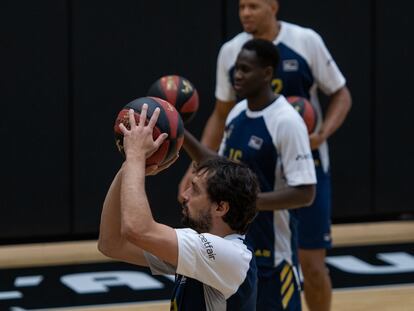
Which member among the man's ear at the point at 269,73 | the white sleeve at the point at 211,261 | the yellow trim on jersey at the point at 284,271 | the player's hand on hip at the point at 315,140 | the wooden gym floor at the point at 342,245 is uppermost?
the man's ear at the point at 269,73

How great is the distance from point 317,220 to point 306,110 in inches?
27.1

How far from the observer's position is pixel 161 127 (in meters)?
3.21

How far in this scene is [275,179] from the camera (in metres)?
4.87

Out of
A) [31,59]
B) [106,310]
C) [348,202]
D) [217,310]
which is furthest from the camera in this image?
[348,202]

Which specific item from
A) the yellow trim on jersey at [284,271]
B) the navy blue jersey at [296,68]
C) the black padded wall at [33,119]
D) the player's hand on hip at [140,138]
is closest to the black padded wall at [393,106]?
the black padded wall at [33,119]

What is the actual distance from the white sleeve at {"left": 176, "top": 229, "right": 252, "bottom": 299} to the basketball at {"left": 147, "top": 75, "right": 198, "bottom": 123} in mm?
2017

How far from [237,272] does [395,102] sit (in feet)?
19.9

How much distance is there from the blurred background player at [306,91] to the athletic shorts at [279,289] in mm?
1054

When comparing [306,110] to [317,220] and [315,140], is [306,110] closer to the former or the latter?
[315,140]

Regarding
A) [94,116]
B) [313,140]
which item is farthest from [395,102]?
[313,140]

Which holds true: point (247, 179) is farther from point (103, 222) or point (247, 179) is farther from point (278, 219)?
point (278, 219)

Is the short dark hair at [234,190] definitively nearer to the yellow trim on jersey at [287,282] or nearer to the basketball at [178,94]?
the yellow trim on jersey at [287,282]

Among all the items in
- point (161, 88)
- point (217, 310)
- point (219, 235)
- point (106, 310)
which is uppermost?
point (161, 88)

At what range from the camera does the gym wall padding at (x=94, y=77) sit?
26.3 feet
